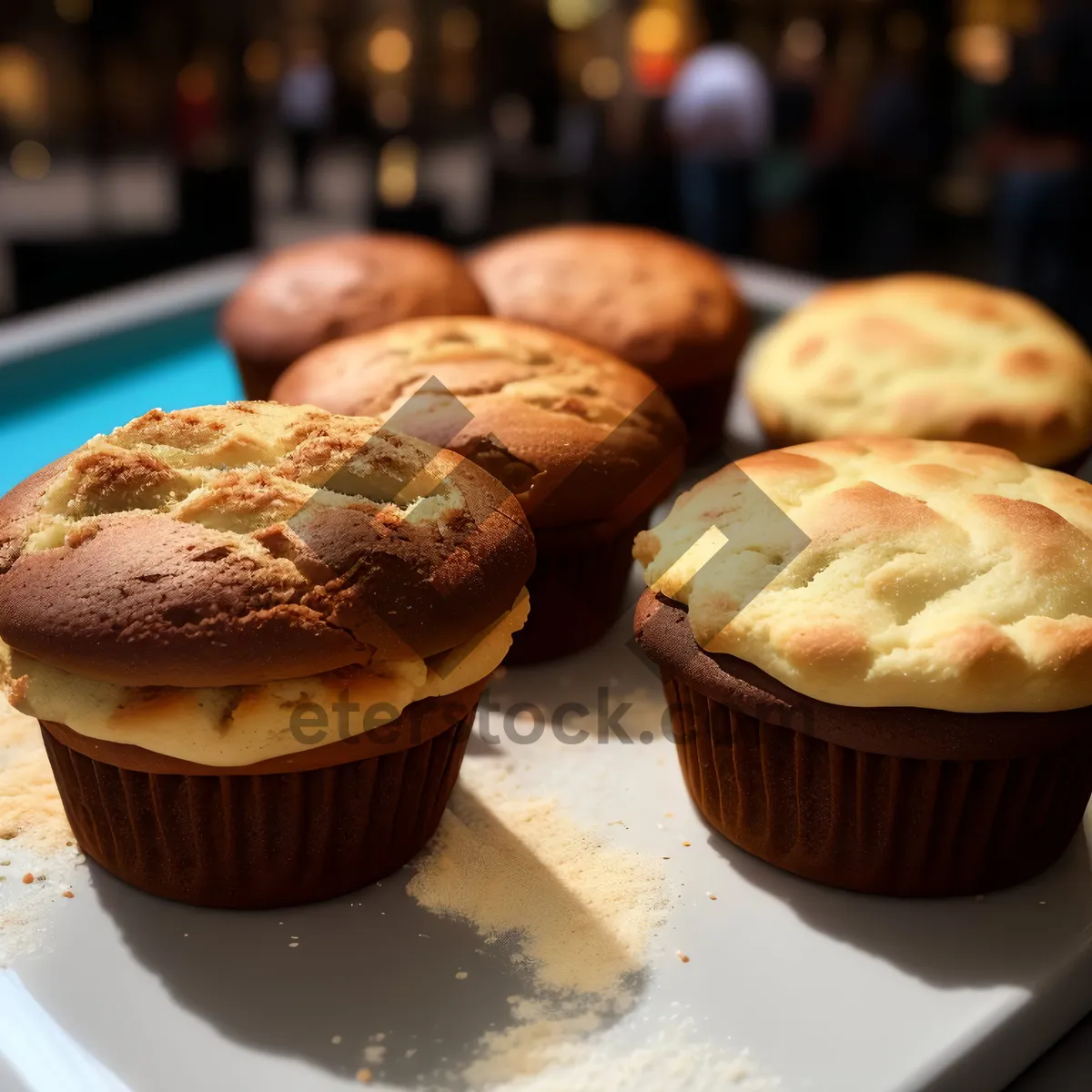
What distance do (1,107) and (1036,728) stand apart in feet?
30.8

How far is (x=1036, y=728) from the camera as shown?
172 cm

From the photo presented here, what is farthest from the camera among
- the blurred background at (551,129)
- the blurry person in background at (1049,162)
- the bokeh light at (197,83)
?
the bokeh light at (197,83)

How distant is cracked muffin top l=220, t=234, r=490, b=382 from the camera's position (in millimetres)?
3156

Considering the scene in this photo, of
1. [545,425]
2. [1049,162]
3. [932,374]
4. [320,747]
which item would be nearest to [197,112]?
[1049,162]

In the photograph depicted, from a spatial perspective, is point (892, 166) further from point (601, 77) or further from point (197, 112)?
point (197, 112)

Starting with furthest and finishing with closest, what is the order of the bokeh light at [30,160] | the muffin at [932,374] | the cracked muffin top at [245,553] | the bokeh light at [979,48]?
1. the bokeh light at [979,48]
2. the bokeh light at [30,160]
3. the muffin at [932,374]
4. the cracked muffin top at [245,553]

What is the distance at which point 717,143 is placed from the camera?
7477 millimetres

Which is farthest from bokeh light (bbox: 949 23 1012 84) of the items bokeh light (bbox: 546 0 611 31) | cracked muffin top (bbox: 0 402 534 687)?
cracked muffin top (bbox: 0 402 534 687)

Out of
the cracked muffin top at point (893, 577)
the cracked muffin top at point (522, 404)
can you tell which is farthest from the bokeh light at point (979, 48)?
the cracked muffin top at point (893, 577)

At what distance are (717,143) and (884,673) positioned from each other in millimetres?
6405

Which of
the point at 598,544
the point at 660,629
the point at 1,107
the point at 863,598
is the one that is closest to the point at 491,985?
the point at 660,629

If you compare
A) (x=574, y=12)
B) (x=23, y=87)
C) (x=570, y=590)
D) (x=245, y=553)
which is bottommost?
(x=23, y=87)

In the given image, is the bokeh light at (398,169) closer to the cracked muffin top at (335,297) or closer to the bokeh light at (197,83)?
the bokeh light at (197,83)

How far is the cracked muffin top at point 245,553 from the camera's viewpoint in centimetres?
154
